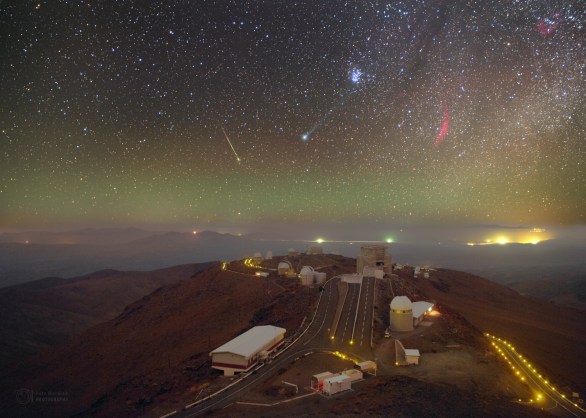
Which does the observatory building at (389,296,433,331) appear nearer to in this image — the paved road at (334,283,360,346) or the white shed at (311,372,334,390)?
the paved road at (334,283,360,346)

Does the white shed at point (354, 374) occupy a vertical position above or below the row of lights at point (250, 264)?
below

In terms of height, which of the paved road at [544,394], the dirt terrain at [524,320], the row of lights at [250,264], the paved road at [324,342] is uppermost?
the row of lights at [250,264]

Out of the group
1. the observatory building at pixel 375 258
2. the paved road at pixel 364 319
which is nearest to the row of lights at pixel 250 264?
the observatory building at pixel 375 258

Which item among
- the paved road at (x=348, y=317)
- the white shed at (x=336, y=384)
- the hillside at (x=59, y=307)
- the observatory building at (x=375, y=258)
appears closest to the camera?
the white shed at (x=336, y=384)

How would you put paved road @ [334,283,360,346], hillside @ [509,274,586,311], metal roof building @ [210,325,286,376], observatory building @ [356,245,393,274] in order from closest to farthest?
metal roof building @ [210,325,286,376] < paved road @ [334,283,360,346] < observatory building @ [356,245,393,274] < hillside @ [509,274,586,311]

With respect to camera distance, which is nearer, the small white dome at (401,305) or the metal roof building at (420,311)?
the small white dome at (401,305)

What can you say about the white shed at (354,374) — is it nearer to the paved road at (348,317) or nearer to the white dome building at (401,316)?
the paved road at (348,317)

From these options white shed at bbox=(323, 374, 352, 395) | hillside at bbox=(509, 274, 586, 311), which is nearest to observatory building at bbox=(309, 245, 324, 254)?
white shed at bbox=(323, 374, 352, 395)
